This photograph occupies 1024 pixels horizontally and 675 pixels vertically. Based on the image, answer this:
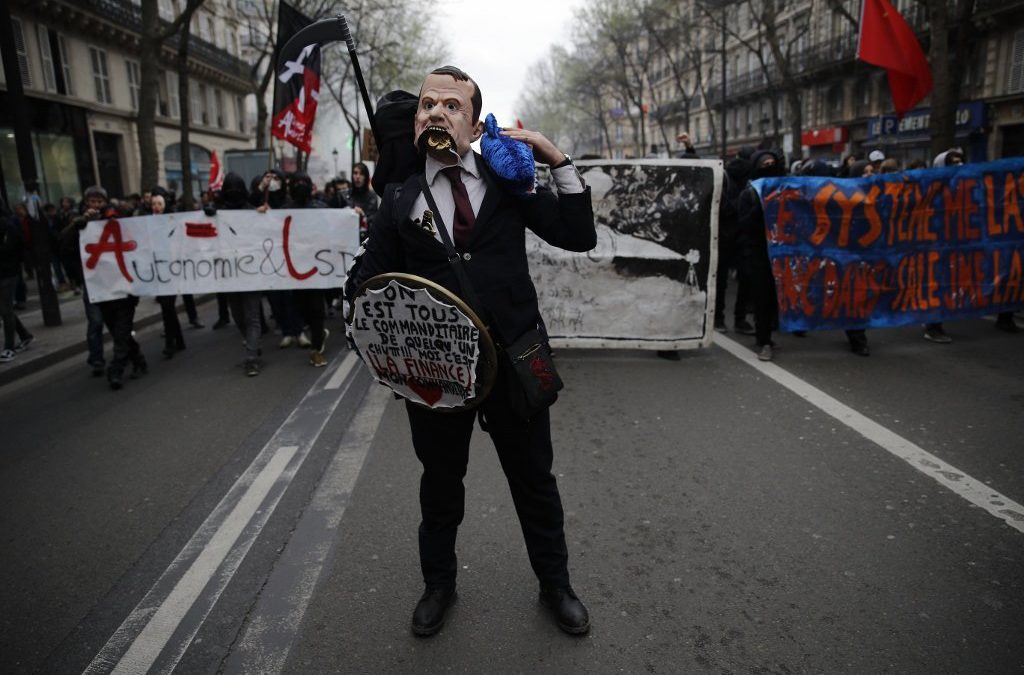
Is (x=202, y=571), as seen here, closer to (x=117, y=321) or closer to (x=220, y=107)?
(x=117, y=321)

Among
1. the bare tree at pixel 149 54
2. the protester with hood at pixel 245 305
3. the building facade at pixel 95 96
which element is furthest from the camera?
the building facade at pixel 95 96

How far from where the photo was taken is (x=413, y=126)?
262 centimetres

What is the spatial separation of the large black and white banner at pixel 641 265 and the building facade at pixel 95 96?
1077 centimetres

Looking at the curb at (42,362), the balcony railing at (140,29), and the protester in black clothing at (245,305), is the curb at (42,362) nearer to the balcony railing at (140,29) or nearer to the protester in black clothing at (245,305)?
the protester in black clothing at (245,305)

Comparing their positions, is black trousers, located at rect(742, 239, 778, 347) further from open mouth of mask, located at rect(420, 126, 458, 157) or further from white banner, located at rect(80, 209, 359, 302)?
open mouth of mask, located at rect(420, 126, 458, 157)

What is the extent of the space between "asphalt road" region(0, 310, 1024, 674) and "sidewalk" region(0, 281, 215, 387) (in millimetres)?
2202

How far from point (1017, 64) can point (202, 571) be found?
2891 centimetres

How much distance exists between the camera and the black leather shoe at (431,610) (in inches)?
99.2

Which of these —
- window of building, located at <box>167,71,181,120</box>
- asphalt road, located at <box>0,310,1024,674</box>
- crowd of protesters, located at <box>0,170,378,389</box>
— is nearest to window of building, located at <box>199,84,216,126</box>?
window of building, located at <box>167,71,181,120</box>

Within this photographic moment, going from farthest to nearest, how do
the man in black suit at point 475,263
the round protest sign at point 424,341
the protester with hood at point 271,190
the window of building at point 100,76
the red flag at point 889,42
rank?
1. the window of building at point 100,76
2. the red flag at point 889,42
3. the protester with hood at point 271,190
4. the man in black suit at point 475,263
5. the round protest sign at point 424,341

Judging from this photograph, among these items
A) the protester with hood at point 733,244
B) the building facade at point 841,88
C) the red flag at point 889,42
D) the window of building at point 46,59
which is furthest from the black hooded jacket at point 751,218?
the window of building at point 46,59

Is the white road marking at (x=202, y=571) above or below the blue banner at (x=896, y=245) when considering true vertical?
below

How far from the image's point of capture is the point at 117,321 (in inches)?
266

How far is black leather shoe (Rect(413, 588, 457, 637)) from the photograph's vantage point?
8.27 feet
